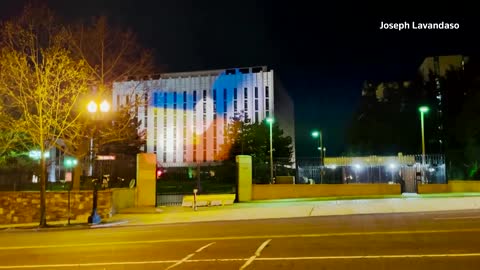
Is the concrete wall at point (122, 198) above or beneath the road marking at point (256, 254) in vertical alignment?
above

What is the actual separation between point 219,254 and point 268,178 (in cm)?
2445

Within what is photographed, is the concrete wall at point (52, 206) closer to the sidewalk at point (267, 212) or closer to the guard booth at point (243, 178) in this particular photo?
the sidewalk at point (267, 212)

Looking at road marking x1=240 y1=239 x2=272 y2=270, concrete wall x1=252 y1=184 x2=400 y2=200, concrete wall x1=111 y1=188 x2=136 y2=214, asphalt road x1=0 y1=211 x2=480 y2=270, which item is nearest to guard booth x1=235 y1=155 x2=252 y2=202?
concrete wall x1=252 y1=184 x2=400 y2=200

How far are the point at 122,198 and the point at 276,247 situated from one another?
56.1ft

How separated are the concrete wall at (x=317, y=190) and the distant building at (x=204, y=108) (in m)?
65.1

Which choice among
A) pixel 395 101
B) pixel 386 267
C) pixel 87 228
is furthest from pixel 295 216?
pixel 395 101

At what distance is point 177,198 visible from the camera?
3188 centimetres

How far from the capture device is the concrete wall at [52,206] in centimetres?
2562

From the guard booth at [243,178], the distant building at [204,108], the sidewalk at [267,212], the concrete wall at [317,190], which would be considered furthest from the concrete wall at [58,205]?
the distant building at [204,108]

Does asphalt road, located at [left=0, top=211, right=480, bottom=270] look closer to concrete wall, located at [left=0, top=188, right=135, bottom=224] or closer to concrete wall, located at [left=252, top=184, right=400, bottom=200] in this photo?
concrete wall, located at [left=0, top=188, right=135, bottom=224]

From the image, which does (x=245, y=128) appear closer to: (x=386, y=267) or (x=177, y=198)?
(x=177, y=198)

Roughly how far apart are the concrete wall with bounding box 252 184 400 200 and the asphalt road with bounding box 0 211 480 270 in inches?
582

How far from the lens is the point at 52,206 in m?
26.4

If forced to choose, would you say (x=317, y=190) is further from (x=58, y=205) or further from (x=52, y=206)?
(x=52, y=206)
